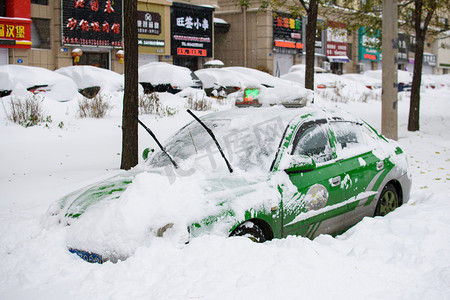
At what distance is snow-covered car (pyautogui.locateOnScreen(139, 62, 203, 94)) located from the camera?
1811 centimetres

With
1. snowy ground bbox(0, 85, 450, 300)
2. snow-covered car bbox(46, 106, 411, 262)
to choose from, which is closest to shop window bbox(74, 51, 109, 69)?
snowy ground bbox(0, 85, 450, 300)

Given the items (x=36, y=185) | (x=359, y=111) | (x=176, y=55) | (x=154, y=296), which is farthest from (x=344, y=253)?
(x=176, y=55)

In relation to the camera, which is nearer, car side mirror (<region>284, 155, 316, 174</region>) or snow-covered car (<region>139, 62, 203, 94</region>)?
car side mirror (<region>284, 155, 316, 174</region>)

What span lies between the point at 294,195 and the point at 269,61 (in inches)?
1292

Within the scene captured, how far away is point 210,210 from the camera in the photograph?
Answer: 4.09 metres

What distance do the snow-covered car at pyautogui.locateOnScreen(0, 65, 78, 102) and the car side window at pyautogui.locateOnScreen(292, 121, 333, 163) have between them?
10.3m

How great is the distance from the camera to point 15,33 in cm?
2361

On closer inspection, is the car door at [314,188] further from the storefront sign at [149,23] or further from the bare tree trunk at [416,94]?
the storefront sign at [149,23]

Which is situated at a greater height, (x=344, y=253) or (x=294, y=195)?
Result: (x=294, y=195)

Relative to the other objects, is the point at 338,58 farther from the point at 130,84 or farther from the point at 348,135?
the point at 348,135

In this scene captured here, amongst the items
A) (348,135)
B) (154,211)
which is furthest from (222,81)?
(154,211)

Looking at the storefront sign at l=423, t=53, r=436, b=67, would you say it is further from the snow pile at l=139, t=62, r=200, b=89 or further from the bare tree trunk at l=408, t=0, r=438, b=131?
the snow pile at l=139, t=62, r=200, b=89

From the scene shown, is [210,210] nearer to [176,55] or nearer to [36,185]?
[36,185]

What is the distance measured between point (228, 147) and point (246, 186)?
0.64 meters
